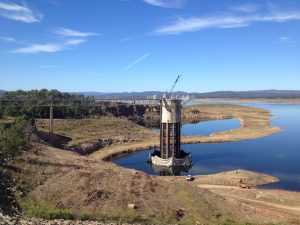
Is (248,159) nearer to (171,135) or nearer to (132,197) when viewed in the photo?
(171,135)

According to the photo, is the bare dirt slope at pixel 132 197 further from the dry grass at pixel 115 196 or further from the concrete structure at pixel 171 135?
the concrete structure at pixel 171 135

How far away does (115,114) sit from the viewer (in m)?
142

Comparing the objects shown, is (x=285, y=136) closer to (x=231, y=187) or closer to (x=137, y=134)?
(x=137, y=134)

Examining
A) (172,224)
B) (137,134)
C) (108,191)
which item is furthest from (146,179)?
(137,134)

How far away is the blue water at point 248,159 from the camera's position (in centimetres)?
6162

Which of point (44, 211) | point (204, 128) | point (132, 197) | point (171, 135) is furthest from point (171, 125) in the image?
point (204, 128)

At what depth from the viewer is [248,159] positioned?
72875 millimetres

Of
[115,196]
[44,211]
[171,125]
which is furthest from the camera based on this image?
[171,125]

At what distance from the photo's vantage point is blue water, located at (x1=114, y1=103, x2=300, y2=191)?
61619 millimetres

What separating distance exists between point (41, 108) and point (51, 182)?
67.8 m

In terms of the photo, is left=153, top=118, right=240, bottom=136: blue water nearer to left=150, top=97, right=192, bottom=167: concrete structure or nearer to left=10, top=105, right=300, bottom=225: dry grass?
left=150, top=97, right=192, bottom=167: concrete structure

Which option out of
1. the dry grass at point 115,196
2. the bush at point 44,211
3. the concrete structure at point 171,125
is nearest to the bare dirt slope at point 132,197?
the dry grass at point 115,196

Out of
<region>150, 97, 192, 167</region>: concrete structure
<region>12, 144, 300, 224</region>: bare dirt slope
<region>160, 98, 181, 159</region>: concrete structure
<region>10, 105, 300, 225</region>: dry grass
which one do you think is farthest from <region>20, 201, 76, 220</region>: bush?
<region>160, 98, 181, 159</region>: concrete structure

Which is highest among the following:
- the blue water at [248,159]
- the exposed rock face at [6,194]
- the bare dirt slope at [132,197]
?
the exposed rock face at [6,194]
